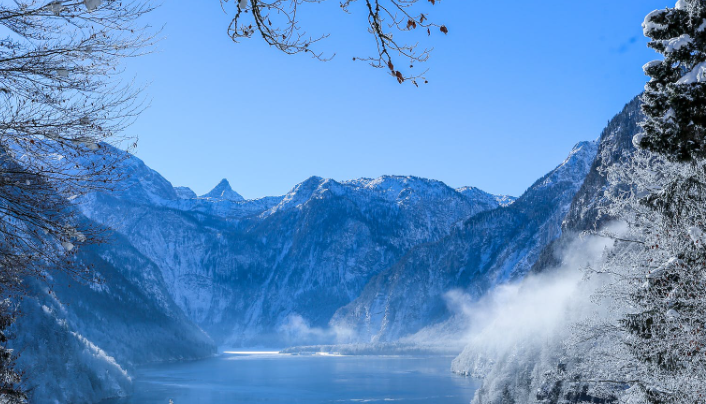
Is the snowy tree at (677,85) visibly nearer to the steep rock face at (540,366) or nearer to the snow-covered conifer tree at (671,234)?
the snow-covered conifer tree at (671,234)

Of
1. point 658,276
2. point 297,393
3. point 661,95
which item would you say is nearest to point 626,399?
point 658,276

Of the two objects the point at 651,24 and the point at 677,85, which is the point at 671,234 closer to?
the point at 677,85

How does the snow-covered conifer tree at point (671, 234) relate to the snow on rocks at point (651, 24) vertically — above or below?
below

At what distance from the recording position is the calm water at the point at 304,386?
106438mm

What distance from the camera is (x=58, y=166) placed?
9.23 metres

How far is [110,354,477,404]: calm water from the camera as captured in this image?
349 feet

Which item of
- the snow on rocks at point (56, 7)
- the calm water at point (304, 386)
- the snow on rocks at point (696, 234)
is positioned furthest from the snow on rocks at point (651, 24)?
the calm water at point (304, 386)

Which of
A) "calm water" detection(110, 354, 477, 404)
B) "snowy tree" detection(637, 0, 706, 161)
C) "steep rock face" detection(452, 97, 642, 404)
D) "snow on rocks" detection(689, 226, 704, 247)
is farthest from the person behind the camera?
"calm water" detection(110, 354, 477, 404)

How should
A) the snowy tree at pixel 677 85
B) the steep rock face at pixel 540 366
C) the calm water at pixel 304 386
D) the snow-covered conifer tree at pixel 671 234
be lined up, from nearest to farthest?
the snowy tree at pixel 677 85, the snow-covered conifer tree at pixel 671 234, the steep rock face at pixel 540 366, the calm water at pixel 304 386

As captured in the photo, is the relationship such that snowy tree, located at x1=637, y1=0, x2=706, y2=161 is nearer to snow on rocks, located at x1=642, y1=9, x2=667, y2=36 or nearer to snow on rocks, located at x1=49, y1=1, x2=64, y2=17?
snow on rocks, located at x1=642, y1=9, x2=667, y2=36

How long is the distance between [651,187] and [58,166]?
14372 millimetres

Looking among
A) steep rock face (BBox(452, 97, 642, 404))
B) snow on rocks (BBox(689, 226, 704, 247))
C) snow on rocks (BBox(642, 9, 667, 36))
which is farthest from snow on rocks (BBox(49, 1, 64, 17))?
steep rock face (BBox(452, 97, 642, 404))

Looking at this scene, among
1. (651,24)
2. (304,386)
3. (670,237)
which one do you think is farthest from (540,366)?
(304,386)

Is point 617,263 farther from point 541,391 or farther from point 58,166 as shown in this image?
point 541,391
